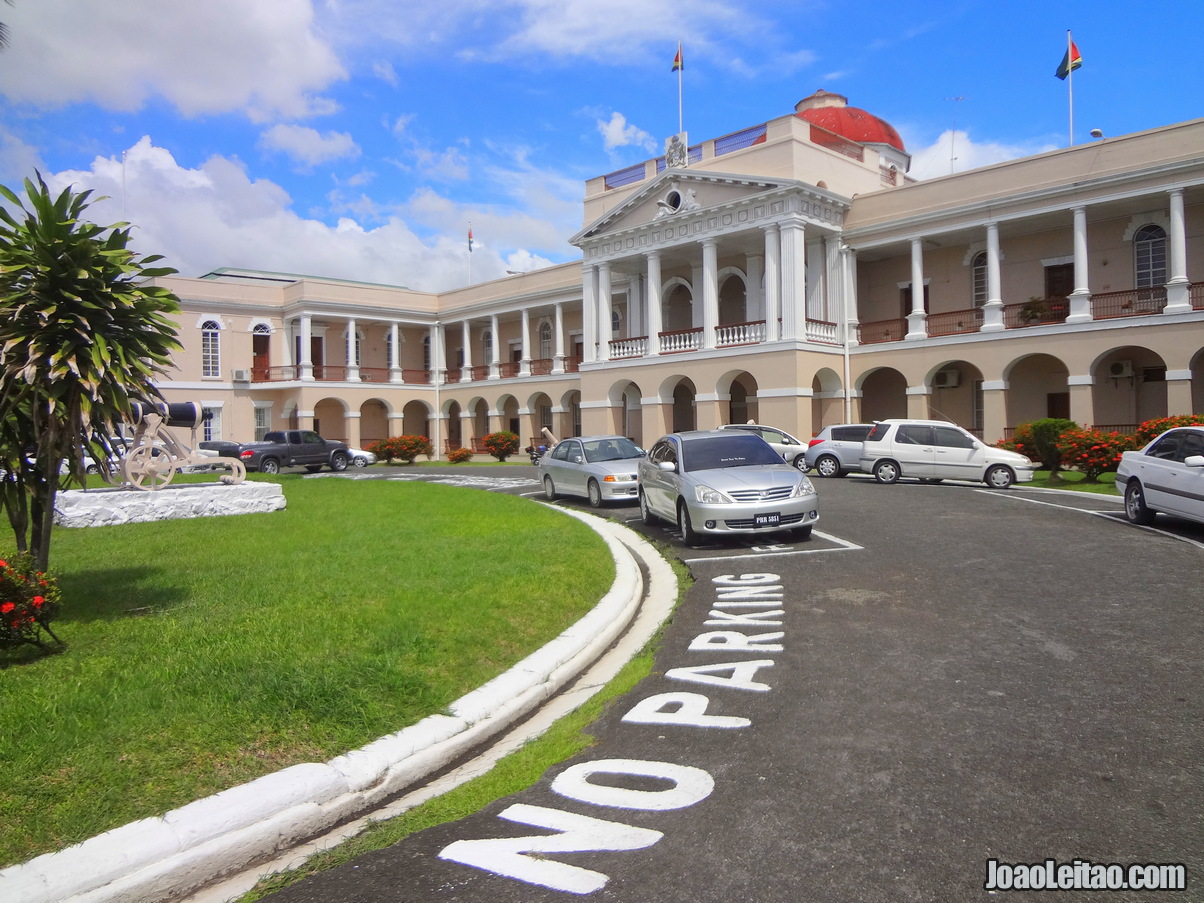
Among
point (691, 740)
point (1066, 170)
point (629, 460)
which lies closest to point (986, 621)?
point (691, 740)

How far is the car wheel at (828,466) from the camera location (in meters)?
23.2

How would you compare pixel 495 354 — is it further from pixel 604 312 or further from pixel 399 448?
pixel 604 312

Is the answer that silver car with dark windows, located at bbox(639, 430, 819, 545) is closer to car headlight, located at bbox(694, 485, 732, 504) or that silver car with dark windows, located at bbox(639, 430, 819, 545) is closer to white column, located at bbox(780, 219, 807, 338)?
car headlight, located at bbox(694, 485, 732, 504)

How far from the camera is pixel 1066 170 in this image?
26031mm

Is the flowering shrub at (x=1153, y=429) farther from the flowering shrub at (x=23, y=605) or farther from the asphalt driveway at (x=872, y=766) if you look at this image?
the flowering shrub at (x=23, y=605)

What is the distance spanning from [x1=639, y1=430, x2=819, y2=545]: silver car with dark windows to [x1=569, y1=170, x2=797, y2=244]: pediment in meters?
18.8

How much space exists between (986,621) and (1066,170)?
79.1ft

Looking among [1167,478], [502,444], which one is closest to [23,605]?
[1167,478]

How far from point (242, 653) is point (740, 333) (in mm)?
28004

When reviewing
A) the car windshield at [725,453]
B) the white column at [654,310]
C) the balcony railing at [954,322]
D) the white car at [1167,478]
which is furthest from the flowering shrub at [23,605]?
the white column at [654,310]

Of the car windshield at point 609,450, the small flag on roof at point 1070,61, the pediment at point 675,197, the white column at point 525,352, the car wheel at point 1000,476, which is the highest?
the small flag on roof at point 1070,61

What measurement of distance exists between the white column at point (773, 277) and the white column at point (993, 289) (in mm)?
6677

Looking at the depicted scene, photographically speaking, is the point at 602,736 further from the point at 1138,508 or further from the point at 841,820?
the point at 1138,508

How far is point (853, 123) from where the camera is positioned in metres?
38.2
